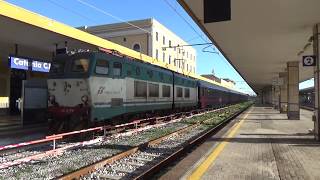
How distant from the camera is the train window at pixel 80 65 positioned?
47.7 feet

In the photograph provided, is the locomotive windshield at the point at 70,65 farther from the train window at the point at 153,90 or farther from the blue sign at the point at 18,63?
the blue sign at the point at 18,63

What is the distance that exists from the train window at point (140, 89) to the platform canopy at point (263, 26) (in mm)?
3561

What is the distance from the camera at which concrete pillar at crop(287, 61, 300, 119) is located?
93.2 ft

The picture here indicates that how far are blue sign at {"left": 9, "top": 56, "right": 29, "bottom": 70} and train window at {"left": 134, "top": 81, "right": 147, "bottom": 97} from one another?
23.6 feet

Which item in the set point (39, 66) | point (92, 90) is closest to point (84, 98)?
point (92, 90)

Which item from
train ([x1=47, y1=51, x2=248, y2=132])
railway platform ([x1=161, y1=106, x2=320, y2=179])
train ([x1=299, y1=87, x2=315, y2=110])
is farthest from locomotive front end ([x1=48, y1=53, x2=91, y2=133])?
train ([x1=299, y1=87, x2=315, y2=110])

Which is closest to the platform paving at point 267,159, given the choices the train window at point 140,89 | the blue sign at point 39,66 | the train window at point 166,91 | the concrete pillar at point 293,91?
the train window at point 140,89

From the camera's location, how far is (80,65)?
1471cm

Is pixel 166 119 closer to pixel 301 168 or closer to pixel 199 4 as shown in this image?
Result: pixel 199 4

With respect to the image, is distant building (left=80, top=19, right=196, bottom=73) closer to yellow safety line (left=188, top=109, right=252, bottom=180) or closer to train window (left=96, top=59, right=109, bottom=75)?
train window (left=96, top=59, right=109, bottom=75)

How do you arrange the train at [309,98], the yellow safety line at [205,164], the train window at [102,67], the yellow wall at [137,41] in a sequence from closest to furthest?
the yellow safety line at [205,164], the train window at [102,67], the yellow wall at [137,41], the train at [309,98]

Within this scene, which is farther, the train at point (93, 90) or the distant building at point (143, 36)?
the distant building at point (143, 36)

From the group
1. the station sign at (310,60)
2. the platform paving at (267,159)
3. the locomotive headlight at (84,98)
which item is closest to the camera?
the platform paving at (267,159)

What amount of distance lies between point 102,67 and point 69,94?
1506 millimetres
